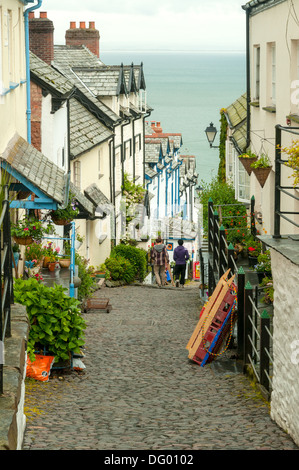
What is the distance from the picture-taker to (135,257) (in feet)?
90.8

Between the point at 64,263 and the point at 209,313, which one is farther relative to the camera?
the point at 64,263

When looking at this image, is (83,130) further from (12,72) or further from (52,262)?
(12,72)

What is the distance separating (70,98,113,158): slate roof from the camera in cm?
2331

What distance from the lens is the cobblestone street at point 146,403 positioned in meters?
6.91

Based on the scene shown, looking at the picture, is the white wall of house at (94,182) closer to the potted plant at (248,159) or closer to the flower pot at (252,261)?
the potted plant at (248,159)

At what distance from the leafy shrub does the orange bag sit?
15.3 m

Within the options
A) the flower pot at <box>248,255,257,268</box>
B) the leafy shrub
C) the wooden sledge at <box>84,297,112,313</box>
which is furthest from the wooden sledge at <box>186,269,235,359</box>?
the leafy shrub

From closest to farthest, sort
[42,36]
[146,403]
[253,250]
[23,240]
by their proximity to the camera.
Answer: [146,403] → [23,240] → [253,250] → [42,36]

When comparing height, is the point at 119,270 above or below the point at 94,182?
below

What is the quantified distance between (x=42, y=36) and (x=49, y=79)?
12.1ft

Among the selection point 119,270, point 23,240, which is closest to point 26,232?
point 23,240

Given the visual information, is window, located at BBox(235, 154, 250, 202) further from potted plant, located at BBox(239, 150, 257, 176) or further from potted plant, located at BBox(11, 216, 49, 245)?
potted plant, located at BBox(11, 216, 49, 245)
